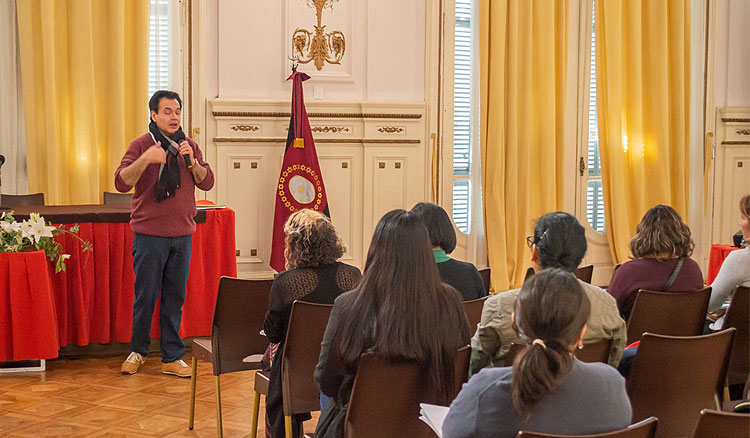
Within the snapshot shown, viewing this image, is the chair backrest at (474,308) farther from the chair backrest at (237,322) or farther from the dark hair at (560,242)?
the chair backrest at (237,322)

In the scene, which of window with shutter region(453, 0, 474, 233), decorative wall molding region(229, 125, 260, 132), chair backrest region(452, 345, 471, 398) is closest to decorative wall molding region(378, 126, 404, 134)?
window with shutter region(453, 0, 474, 233)

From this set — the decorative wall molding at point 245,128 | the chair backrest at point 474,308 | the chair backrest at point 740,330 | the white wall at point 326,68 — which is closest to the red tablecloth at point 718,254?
the chair backrest at point 740,330

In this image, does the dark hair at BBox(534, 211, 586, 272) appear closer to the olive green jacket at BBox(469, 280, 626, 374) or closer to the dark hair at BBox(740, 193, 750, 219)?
the olive green jacket at BBox(469, 280, 626, 374)

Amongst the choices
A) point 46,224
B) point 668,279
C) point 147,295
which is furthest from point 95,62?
point 668,279

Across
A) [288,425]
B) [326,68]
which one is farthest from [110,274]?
[326,68]

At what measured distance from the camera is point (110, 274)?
199 inches

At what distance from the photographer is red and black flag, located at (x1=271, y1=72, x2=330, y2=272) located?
680 cm

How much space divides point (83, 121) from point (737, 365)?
16.4ft

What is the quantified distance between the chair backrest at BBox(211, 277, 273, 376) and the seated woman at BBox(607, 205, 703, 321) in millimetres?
1532

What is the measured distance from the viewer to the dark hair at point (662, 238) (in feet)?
11.8

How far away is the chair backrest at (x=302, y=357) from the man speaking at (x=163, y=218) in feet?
5.96

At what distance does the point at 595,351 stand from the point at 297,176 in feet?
15.0

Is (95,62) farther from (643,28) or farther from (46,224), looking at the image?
(643,28)

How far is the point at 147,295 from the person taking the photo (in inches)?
185
